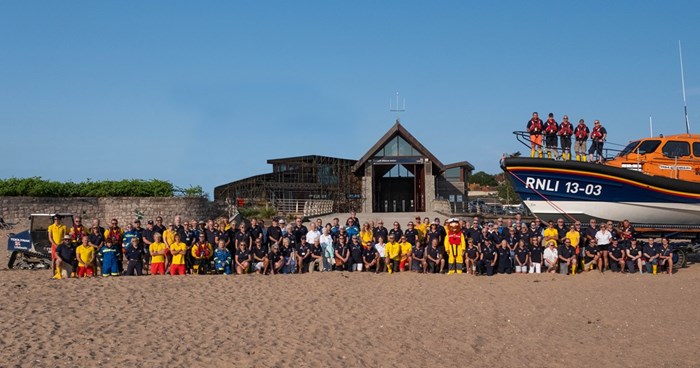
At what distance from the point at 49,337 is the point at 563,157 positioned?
13651 millimetres

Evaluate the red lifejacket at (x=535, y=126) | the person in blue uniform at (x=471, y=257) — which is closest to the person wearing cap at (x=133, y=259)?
the person in blue uniform at (x=471, y=257)

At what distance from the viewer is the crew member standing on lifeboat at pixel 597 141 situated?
18047 millimetres

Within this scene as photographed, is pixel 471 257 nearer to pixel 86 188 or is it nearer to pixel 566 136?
pixel 566 136

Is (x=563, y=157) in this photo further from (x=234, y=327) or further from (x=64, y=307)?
(x=64, y=307)

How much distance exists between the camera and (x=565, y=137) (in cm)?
1795

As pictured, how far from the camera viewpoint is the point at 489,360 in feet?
29.8

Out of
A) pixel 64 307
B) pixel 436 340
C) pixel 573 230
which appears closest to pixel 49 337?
pixel 64 307

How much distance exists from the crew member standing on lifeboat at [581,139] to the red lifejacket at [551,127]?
22.7 inches

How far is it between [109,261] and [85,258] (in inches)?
22.0

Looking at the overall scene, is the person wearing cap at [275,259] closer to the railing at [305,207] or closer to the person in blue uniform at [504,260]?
the person in blue uniform at [504,260]

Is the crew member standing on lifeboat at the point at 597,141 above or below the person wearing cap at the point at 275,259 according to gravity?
above

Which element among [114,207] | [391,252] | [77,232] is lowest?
[391,252]

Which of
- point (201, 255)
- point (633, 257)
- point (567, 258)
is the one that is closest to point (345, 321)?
point (201, 255)

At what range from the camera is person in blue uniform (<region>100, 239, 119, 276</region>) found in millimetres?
14844
